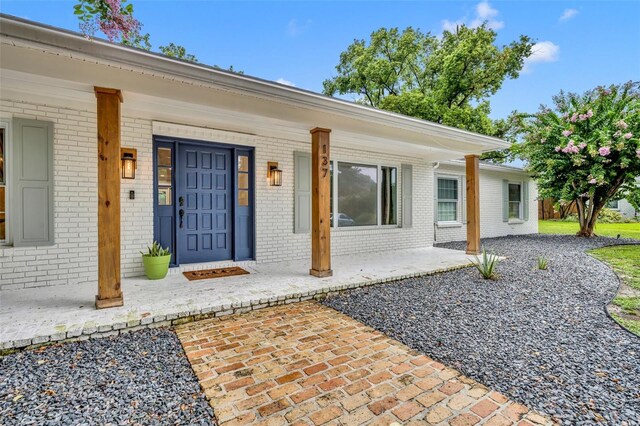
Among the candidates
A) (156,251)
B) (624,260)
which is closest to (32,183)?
(156,251)

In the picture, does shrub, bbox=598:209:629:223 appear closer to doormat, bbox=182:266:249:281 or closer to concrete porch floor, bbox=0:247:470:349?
concrete porch floor, bbox=0:247:470:349

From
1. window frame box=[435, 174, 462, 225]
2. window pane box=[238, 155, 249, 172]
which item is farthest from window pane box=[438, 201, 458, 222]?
window pane box=[238, 155, 249, 172]

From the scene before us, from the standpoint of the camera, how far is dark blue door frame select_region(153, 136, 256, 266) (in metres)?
4.66

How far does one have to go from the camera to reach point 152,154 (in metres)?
4.52

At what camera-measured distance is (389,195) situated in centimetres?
725

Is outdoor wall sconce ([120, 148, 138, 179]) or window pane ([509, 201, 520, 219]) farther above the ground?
outdoor wall sconce ([120, 148, 138, 179])

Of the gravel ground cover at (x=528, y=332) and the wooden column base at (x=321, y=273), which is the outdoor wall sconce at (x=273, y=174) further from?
the gravel ground cover at (x=528, y=332)

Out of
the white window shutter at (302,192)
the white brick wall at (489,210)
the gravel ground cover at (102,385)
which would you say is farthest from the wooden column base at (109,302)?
the white brick wall at (489,210)

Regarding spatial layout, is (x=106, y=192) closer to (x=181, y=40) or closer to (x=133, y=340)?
(x=133, y=340)

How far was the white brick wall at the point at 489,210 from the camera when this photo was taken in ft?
29.7

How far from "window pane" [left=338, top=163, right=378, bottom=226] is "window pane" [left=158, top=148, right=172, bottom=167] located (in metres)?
3.21

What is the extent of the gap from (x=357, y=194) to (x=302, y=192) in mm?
1478

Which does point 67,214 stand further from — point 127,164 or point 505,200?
point 505,200

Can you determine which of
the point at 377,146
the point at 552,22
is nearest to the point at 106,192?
the point at 377,146
